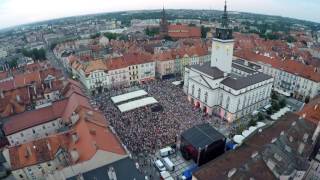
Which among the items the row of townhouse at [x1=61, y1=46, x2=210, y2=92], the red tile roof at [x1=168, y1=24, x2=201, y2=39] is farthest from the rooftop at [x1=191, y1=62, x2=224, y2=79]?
A: the red tile roof at [x1=168, y1=24, x2=201, y2=39]

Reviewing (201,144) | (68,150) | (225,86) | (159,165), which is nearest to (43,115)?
(68,150)

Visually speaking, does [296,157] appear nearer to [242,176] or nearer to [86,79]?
[242,176]

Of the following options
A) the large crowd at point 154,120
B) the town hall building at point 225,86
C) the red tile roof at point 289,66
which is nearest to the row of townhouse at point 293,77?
the red tile roof at point 289,66

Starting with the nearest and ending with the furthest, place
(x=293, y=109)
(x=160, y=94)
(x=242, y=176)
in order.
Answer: (x=242, y=176) < (x=293, y=109) < (x=160, y=94)

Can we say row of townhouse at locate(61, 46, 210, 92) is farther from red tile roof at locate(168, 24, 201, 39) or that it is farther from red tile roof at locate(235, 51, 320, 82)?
red tile roof at locate(168, 24, 201, 39)

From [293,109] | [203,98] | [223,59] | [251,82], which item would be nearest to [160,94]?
[203,98]

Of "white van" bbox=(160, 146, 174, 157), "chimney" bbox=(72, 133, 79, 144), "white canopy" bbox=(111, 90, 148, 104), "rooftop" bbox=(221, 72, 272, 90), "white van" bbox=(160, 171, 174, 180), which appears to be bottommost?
"white van" bbox=(160, 171, 174, 180)
